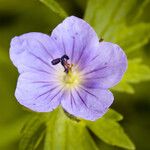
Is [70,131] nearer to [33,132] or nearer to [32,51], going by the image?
[33,132]

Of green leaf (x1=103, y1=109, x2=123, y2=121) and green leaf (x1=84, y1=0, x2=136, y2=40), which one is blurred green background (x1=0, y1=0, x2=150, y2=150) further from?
green leaf (x1=103, y1=109, x2=123, y2=121)

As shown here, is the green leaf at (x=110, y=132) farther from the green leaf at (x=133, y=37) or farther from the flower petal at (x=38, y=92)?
the green leaf at (x=133, y=37)

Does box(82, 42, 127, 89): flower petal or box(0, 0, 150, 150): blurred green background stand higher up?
box(82, 42, 127, 89): flower petal

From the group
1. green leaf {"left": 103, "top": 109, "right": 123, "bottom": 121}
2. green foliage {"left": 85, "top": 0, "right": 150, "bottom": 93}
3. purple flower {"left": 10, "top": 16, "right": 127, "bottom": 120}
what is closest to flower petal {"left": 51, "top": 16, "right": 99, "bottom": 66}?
purple flower {"left": 10, "top": 16, "right": 127, "bottom": 120}

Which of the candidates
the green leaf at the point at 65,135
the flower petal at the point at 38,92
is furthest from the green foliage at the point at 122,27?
the flower petal at the point at 38,92

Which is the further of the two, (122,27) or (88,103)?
(122,27)

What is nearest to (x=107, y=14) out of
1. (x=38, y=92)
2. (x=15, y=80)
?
(x=38, y=92)

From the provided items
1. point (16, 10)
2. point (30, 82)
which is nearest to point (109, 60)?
point (30, 82)
